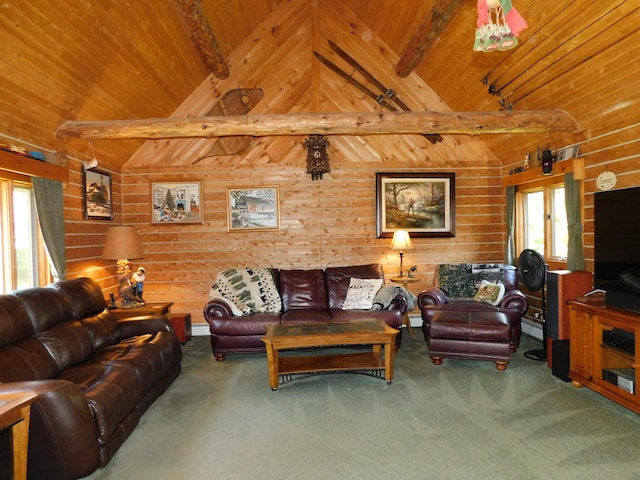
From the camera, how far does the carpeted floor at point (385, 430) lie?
2.24 m

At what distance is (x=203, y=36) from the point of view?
4047 mm

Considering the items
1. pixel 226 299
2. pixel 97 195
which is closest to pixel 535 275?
pixel 226 299

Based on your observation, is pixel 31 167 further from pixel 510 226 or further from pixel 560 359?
pixel 510 226

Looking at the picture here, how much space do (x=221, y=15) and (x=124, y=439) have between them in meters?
4.19

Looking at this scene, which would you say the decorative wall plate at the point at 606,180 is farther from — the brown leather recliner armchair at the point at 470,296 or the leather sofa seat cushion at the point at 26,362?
the leather sofa seat cushion at the point at 26,362

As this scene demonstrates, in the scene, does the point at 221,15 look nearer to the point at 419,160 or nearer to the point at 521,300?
the point at 419,160

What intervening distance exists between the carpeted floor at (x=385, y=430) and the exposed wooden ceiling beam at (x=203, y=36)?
3412 mm

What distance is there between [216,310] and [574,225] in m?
3.88

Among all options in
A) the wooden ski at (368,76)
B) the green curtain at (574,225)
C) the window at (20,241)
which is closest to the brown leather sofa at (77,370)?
the window at (20,241)

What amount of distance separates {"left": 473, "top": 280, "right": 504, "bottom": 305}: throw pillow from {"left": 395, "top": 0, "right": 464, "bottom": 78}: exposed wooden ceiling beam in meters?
2.79

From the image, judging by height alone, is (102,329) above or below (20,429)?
above

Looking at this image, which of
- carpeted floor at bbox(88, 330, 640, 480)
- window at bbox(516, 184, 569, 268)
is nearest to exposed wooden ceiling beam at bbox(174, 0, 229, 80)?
carpeted floor at bbox(88, 330, 640, 480)

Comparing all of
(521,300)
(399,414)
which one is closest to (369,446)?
(399,414)

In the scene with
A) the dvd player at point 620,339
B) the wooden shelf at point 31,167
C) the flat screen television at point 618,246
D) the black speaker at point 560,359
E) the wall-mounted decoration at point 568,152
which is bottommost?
the black speaker at point 560,359
